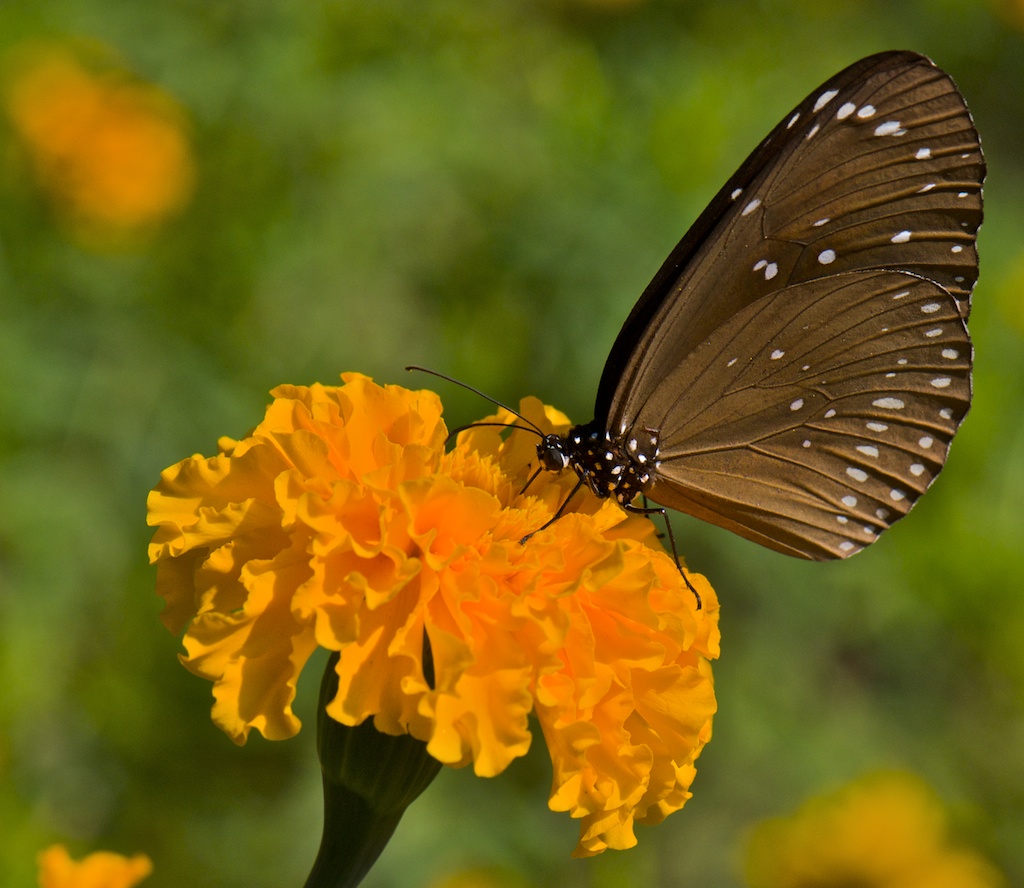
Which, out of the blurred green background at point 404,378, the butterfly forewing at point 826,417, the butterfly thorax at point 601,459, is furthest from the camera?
the blurred green background at point 404,378

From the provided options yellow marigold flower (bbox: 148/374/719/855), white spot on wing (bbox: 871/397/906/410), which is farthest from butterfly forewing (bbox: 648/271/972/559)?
yellow marigold flower (bbox: 148/374/719/855)

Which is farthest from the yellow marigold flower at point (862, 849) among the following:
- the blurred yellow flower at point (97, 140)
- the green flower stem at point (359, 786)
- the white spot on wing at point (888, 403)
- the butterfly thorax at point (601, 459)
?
the blurred yellow flower at point (97, 140)

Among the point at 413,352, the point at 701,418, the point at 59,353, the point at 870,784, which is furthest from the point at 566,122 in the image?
the point at 870,784

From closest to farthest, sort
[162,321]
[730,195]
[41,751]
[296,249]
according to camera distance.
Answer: [730,195]
[41,751]
[162,321]
[296,249]

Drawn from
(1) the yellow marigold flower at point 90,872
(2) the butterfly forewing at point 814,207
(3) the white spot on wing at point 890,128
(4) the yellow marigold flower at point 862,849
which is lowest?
(4) the yellow marigold flower at point 862,849

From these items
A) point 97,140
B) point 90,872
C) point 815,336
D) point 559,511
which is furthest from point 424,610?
point 97,140

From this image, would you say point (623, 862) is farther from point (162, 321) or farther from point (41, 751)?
point (162, 321)

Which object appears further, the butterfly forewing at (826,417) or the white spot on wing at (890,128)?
the butterfly forewing at (826,417)

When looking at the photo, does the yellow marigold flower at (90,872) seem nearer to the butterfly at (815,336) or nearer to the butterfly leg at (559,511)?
the butterfly leg at (559,511)

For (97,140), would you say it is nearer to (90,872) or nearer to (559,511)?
(559,511)
